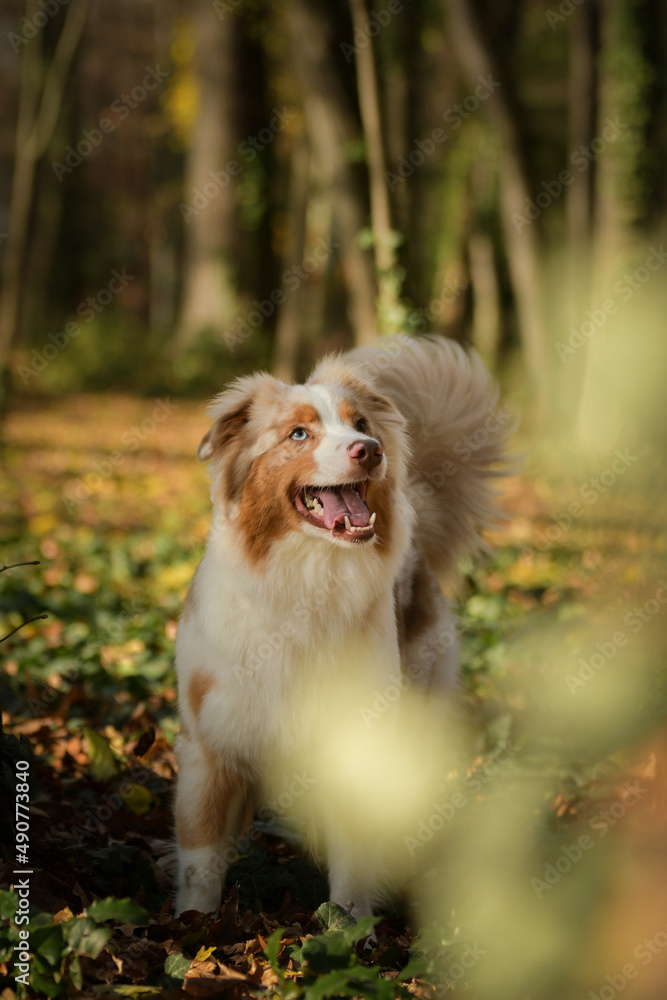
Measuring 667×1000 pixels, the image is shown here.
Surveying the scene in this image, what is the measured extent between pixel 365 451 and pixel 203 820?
155 centimetres

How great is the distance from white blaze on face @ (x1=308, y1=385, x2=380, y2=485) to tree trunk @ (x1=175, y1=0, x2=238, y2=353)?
49.6 feet

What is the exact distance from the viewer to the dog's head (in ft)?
10.6

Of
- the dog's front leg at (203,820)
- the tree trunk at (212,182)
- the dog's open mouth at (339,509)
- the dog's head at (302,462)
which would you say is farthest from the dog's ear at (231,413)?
the tree trunk at (212,182)

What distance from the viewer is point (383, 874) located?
3676 mm

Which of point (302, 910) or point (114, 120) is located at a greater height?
point (114, 120)

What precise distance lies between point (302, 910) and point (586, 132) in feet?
42.2

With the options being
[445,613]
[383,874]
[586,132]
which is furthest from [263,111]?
[383,874]

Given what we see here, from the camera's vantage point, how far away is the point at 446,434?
457cm

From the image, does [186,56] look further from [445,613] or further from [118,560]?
[445,613]

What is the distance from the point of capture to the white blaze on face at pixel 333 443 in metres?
3.17

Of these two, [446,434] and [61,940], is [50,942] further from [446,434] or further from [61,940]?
[446,434]

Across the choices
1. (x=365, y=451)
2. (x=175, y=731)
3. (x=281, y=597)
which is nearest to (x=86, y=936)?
(x=281, y=597)

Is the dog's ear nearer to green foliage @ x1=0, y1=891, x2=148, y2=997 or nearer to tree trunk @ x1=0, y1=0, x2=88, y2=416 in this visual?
green foliage @ x1=0, y1=891, x2=148, y2=997

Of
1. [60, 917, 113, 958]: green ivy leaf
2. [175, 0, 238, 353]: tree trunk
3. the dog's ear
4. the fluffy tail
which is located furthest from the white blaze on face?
[175, 0, 238, 353]: tree trunk
